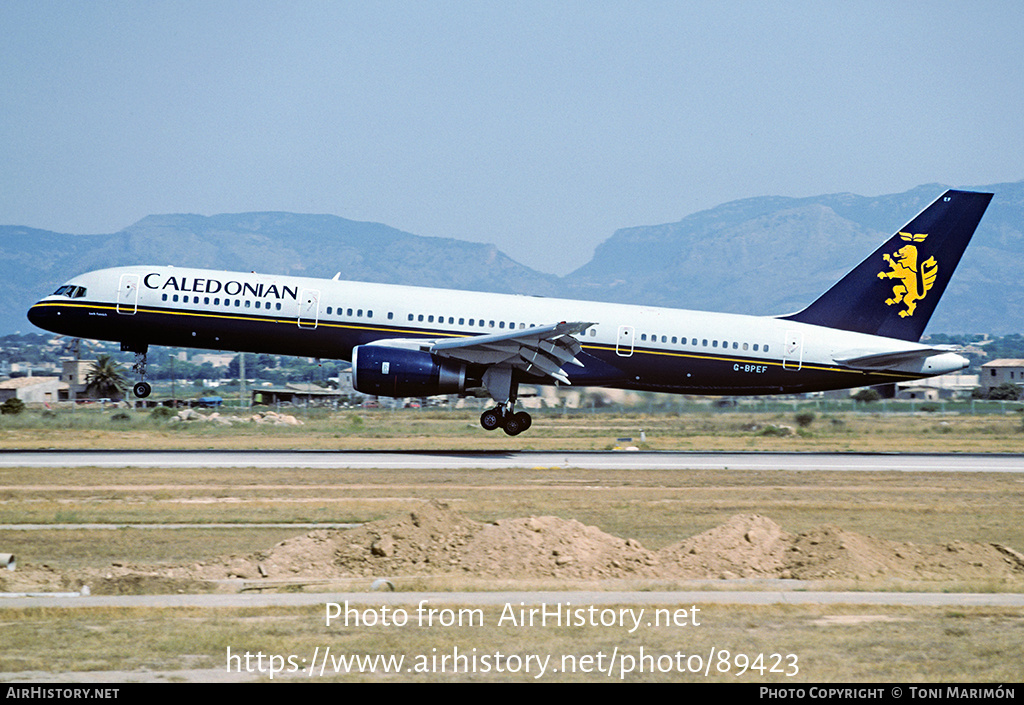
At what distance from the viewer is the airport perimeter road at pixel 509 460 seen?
29.6m

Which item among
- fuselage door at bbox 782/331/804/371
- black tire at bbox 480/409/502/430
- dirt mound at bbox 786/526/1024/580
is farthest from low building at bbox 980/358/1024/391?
dirt mound at bbox 786/526/1024/580

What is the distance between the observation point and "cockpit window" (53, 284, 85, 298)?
34.4 m

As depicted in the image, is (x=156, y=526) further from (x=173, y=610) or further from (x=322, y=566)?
(x=173, y=610)

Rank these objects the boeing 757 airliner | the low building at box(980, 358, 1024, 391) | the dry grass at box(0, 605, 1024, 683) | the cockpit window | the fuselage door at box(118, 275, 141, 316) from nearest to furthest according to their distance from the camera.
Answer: the dry grass at box(0, 605, 1024, 683) → the boeing 757 airliner → the fuselage door at box(118, 275, 141, 316) → the cockpit window → the low building at box(980, 358, 1024, 391)

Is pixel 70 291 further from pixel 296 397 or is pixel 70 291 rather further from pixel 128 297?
pixel 296 397

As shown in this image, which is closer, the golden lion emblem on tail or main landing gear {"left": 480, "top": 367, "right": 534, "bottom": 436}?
main landing gear {"left": 480, "top": 367, "right": 534, "bottom": 436}

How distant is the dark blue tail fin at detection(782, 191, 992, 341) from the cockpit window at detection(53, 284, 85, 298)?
77.2 feet

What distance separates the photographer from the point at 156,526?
19938 millimetres

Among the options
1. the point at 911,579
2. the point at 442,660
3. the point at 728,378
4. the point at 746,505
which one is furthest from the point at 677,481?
the point at 442,660

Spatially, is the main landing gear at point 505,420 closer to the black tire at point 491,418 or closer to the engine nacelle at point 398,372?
the black tire at point 491,418

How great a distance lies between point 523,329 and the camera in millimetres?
33750

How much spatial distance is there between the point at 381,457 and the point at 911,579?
1854cm

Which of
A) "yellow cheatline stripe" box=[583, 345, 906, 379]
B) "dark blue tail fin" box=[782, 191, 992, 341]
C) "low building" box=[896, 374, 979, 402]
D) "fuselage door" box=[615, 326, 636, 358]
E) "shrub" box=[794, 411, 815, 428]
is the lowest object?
"shrub" box=[794, 411, 815, 428]

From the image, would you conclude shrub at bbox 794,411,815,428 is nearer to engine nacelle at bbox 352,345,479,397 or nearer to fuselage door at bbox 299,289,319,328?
engine nacelle at bbox 352,345,479,397
